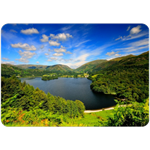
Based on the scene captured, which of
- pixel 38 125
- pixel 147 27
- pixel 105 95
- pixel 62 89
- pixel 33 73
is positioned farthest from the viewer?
pixel 105 95

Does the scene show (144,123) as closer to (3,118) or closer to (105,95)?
(3,118)

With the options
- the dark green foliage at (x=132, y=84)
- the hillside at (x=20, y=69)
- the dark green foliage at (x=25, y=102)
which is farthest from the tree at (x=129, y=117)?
the hillside at (x=20, y=69)

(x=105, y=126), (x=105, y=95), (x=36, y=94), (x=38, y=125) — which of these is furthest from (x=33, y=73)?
(x=105, y=95)

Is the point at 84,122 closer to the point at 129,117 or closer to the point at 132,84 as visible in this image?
the point at 129,117

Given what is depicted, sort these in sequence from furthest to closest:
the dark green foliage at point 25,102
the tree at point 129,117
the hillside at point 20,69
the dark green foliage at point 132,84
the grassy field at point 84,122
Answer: the dark green foliage at point 132,84 < the hillside at point 20,69 < the dark green foliage at point 25,102 < the grassy field at point 84,122 < the tree at point 129,117

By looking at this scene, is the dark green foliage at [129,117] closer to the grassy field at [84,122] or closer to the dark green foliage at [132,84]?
the grassy field at [84,122]

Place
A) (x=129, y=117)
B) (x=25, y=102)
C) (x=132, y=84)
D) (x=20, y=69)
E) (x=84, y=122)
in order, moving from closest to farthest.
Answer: (x=129, y=117) < (x=84, y=122) < (x=25, y=102) < (x=20, y=69) < (x=132, y=84)

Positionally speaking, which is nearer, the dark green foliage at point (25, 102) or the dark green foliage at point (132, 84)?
the dark green foliage at point (25, 102)

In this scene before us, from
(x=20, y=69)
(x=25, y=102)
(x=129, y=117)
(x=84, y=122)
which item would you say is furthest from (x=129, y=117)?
(x=20, y=69)

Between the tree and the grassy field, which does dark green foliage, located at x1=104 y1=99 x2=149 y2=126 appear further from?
the grassy field

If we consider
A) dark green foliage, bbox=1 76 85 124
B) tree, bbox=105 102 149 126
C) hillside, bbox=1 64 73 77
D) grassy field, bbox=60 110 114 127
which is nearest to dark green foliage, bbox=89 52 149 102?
tree, bbox=105 102 149 126

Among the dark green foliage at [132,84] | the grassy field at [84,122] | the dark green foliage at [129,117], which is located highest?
the dark green foliage at [132,84]
